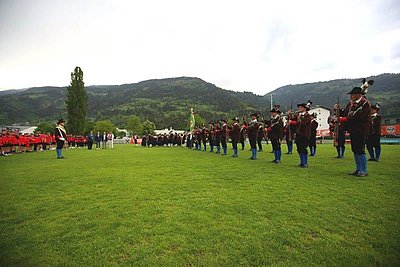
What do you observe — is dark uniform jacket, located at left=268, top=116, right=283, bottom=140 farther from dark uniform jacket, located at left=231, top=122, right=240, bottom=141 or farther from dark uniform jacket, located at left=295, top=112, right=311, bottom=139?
dark uniform jacket, located at left=231, top=122, right=240, bottom=141

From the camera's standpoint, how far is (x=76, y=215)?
457cm

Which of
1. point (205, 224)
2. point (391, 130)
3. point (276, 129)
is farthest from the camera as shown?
point (391, 130)

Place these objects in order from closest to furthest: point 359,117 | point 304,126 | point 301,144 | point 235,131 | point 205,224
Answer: point 205,224
point 359,117
point 301,144
point 304,126
point 235,131

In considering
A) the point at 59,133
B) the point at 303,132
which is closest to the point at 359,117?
the point at 303,132

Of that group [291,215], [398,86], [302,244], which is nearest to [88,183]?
[291,215]

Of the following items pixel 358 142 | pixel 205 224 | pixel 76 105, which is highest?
pixel 76 105

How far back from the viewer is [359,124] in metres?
8.02

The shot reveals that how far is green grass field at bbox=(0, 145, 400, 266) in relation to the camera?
120 inches

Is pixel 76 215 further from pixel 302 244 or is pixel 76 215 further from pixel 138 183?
pixel 302 244

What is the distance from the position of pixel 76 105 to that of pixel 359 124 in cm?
6436

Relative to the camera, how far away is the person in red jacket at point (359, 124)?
25.4 feet

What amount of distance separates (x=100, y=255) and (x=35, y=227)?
1.66 meters

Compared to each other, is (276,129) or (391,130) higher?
(276,129)

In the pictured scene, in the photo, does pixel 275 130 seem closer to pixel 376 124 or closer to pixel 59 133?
pixel 376 124
